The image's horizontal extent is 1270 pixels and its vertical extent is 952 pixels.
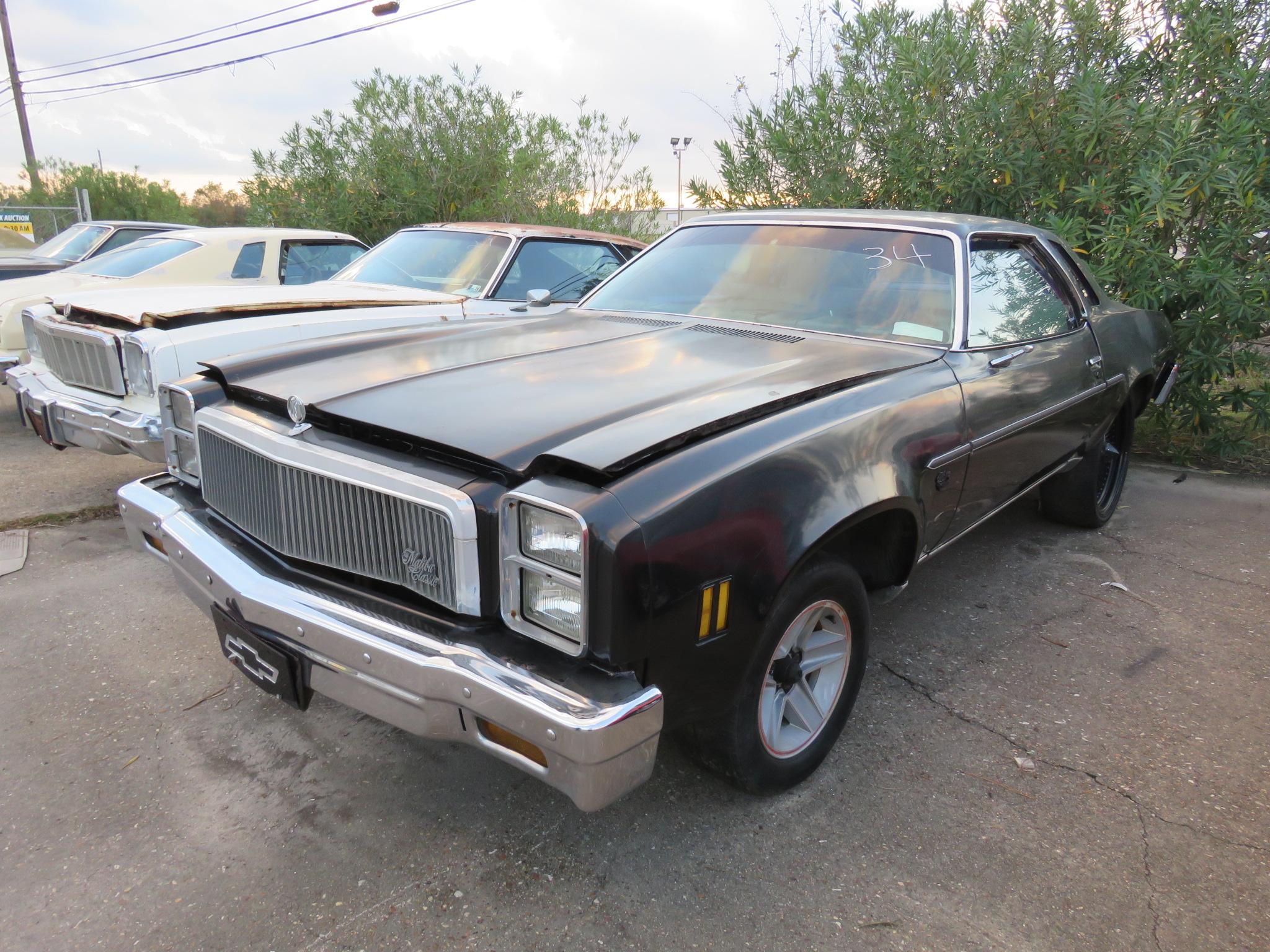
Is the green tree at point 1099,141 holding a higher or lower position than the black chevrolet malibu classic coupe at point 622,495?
higher

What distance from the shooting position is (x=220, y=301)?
452cm

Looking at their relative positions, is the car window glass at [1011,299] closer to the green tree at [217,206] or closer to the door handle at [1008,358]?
the door handle at [1008,358]

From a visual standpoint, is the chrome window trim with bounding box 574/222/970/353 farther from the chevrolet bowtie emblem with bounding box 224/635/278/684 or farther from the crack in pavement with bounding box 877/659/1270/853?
the chevrolet bowtie emblem with bounding box 224/635/278/684

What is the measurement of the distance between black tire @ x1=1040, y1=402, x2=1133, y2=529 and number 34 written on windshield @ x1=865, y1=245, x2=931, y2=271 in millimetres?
1591

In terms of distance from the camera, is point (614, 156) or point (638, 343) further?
point (614, 156)

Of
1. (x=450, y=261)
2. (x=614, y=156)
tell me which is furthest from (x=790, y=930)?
(x=614, y=156)

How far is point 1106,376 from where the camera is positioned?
13.1 ft

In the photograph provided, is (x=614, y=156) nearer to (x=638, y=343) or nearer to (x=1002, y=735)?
(x=638, y=343)

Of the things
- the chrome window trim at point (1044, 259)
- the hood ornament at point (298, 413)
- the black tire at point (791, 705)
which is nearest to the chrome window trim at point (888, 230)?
the chrome window trim at point (1044, 259)

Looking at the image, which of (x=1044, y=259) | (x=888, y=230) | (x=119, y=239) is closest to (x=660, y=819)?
(x=888, y=230)

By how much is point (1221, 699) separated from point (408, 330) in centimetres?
328

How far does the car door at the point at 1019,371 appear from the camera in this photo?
9.79ft

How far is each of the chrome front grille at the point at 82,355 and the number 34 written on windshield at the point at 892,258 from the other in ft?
11.3

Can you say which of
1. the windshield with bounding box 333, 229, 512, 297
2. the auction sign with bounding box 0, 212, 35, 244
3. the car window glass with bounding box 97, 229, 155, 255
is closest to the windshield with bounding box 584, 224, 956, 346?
the windshield with bounding box 333, 229, 512, 297
